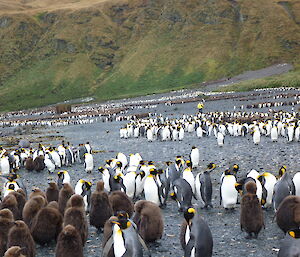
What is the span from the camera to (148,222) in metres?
6.66

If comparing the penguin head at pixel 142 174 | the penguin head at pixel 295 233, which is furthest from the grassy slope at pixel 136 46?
the penguin head at pixel 295 233

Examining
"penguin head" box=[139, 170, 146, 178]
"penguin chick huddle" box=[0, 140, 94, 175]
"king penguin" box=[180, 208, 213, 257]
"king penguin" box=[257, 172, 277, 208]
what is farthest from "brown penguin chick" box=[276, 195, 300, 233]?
"penguin chick huddle" box=[0, 140, 94, 175]

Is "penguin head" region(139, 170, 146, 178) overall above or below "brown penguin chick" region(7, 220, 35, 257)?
above

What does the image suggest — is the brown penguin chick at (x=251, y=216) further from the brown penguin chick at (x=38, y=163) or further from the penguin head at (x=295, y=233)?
the brown penguin chick at (x=38, y=163)

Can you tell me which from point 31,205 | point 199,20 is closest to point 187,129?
point 31,205

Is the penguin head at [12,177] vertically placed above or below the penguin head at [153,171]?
below

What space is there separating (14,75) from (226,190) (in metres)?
121

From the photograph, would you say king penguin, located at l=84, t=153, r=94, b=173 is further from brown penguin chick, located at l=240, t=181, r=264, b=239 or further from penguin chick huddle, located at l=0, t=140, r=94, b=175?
brown penguin chick, located at l=240, t=181, r=264, b=239

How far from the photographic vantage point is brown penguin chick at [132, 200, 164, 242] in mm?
6680

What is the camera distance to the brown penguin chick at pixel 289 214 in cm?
646

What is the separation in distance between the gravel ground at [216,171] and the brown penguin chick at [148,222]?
0.24m

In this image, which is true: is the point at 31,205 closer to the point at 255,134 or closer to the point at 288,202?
the point at 288,202

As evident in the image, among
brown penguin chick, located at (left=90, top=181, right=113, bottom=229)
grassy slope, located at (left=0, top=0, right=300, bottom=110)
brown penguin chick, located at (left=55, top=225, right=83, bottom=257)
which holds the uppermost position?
grassy slope, located at (left=0, top=0, right=300, bottom=110)

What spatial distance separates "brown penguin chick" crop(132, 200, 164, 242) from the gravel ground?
24 centimetres
